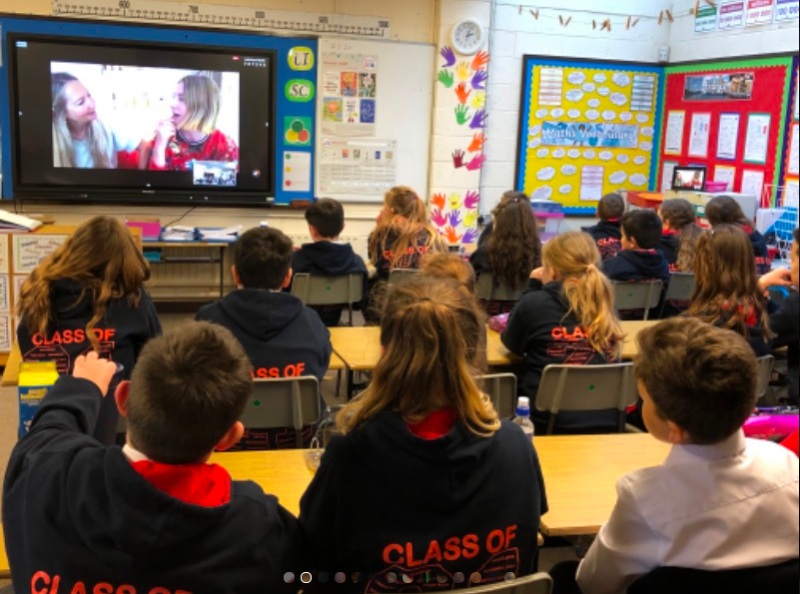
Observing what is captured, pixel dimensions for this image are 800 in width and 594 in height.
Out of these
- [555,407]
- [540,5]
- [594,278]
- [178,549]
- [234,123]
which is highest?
[540,5]

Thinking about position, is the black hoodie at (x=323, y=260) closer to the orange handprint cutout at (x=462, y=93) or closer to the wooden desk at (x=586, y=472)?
the wooden desk at (x=586, y=472)

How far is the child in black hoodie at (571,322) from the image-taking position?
3010 mm

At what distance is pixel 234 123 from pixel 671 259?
3354 millimetres

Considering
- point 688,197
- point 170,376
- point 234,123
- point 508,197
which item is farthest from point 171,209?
point 170,376

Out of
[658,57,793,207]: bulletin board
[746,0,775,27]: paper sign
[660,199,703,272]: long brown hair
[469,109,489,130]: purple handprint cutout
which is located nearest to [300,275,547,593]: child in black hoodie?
[660,199,703,272]: long brown hair

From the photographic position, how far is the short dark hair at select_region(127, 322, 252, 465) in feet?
4.35

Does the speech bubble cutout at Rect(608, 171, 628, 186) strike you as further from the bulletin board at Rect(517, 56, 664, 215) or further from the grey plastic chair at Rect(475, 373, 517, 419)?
the grey plastic chair at Rect(475, 373, 517, 419)

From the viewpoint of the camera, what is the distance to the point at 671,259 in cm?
526

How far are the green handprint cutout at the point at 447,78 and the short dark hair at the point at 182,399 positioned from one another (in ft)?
18.1

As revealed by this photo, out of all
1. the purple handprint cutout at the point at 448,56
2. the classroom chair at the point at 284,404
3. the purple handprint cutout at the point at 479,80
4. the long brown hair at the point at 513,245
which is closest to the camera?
the classroom chair at the point at 284,404

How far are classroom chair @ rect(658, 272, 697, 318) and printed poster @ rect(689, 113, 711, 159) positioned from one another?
246 cm

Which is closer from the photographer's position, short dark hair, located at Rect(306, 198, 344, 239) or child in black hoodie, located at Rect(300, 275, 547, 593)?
child in black hoodie, located at Rect(300, 275, 547, 593)

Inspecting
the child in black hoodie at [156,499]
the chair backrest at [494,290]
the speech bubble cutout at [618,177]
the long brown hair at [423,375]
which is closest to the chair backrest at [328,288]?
the chair backrest at [494,290]

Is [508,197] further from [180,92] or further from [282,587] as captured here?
[282,587]
